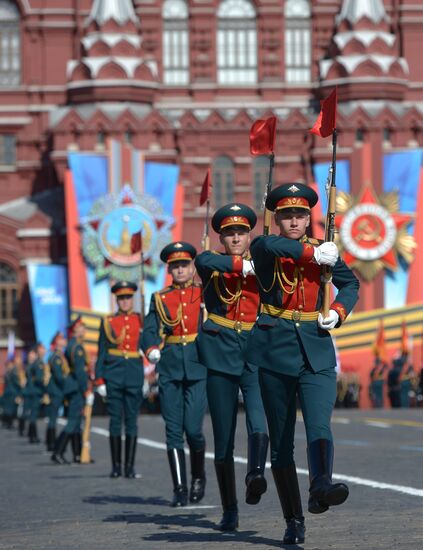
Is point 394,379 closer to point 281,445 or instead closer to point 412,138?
point 412,138

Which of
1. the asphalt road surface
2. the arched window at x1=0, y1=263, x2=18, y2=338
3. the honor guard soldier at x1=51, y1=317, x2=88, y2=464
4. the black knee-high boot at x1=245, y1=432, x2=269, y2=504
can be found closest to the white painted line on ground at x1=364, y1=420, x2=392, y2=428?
the asphalt road surface

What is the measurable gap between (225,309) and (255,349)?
5.31 ft

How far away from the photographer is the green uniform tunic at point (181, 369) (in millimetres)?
15500

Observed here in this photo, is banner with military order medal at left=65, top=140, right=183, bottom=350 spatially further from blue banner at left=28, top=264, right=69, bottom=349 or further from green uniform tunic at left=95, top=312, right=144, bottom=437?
green uniform tunic at left=95, top=312, right=144, bottom=437

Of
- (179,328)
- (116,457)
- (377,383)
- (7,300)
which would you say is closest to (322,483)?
(179,328)

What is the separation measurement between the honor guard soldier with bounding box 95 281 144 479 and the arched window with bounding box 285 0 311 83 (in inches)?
1658

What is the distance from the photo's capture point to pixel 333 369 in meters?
11.2

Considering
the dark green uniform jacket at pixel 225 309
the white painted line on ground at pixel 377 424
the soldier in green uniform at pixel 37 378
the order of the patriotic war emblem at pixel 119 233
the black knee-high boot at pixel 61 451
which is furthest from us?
the order of the patriotic war emblem at pixel 119 233

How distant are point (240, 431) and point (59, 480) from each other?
1275cm

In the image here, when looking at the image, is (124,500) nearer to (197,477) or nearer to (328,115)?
(197,477)

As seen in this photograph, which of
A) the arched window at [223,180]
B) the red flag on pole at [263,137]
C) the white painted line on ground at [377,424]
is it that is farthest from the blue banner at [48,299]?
the red flag on pole at [263,137]

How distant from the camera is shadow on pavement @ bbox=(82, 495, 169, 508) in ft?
51.0

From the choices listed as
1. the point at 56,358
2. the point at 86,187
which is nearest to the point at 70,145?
the point at 86,187

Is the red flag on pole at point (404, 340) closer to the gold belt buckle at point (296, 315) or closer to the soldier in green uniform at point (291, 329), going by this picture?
the soldier in green uniform at point (291, 329)
